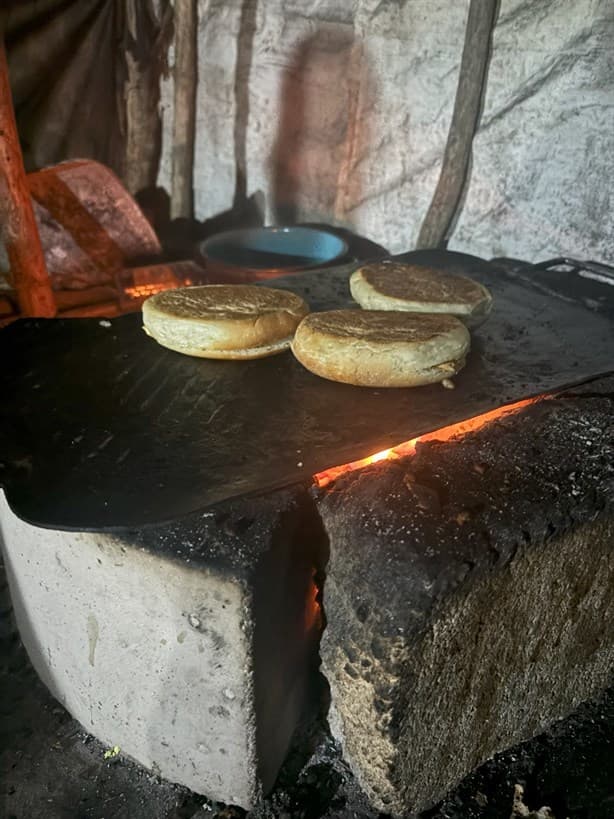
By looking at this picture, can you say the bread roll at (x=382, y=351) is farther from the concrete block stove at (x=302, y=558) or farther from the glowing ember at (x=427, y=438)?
the glowing ember at (x=427, y=438)

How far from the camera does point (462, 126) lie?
378cm

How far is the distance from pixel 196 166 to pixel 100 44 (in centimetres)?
129

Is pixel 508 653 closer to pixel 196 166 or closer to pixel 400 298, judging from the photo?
pixel 400 298

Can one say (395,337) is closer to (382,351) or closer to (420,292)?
(382,351)

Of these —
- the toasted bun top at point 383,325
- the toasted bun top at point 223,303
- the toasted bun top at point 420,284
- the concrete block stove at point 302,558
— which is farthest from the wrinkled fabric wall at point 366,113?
the toasted bun top at point 223,303

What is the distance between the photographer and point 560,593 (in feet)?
7.04

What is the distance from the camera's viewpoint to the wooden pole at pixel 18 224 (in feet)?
13.0

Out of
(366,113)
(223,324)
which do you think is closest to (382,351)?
(223,324)

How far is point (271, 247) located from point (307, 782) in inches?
128

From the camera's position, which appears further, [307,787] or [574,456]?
[307,787]

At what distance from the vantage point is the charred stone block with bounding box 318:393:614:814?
1.86 metres

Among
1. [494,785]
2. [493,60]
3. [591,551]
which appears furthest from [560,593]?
[493,60]

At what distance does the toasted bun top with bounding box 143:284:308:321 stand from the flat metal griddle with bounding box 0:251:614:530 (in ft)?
0.53

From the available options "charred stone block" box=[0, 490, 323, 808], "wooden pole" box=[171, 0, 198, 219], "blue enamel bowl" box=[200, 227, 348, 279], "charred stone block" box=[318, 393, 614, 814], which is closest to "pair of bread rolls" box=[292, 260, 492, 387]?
"charred stone block" box=[318, 393, 614, 814]
